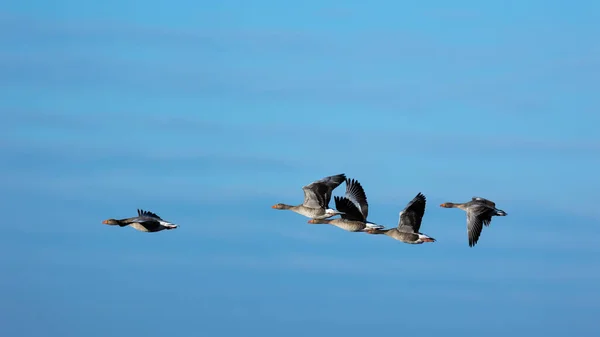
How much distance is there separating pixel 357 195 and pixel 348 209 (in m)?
0.73

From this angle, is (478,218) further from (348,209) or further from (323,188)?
(323,188)

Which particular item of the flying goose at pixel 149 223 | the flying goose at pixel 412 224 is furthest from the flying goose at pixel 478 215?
the flying goose at pixel 149 223

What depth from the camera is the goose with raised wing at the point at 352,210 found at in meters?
52.4

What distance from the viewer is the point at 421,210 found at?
162ft

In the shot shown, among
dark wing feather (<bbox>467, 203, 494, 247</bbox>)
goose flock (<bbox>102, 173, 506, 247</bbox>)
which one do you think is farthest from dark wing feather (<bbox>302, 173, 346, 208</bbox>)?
dark wing feather (<bbox>467, 203, 494, 247</bbox>)

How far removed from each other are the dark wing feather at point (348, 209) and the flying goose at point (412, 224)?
1997 millimetres

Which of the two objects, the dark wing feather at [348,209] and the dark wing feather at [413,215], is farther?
the dark wing feather at [348,209]

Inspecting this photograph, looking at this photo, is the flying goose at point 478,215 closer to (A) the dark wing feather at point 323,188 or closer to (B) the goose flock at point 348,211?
(B) the goose flock at point 348,211

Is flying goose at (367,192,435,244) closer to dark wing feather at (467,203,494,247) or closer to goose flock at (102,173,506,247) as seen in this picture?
goose flock at (102,173,506,247)

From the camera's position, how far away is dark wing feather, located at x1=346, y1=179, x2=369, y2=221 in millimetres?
52938

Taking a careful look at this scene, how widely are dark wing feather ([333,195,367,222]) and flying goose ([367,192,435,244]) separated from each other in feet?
6.55

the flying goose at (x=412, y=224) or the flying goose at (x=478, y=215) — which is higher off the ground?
the flying goose at (x=478, y=215)

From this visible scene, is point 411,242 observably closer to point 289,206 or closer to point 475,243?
point 475,243

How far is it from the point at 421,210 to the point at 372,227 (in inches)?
137
